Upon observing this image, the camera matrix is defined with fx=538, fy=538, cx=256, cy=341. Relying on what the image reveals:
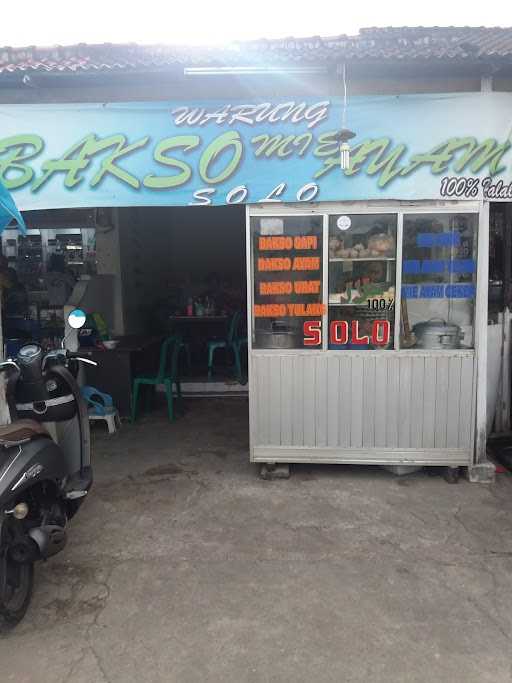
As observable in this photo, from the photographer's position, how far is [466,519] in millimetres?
3902

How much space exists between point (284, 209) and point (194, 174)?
78 centimetres

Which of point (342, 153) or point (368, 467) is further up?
point (342, 153)

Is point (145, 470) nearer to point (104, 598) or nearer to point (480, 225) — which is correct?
point (104, 598)

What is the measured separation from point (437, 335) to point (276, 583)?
245 cm

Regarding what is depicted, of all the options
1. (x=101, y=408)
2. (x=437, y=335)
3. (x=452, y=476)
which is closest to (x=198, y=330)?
(x=101, y=408)

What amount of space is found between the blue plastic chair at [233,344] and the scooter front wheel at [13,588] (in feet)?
16.8

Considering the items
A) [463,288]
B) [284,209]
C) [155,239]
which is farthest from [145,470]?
[155,239]

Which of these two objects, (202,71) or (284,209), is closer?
(202,71)

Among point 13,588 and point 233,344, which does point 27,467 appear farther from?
point 233,344

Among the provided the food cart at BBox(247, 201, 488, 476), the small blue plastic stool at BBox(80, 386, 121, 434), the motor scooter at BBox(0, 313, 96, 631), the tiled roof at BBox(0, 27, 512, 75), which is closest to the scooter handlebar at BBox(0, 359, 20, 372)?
the motor scooter at BBox(0, 313, 96, 631)

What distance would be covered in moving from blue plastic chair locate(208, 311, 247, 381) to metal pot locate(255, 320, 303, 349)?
3.35 m

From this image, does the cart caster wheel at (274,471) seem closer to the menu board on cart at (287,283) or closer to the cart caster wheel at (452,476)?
the menu board on cart at (287,283)

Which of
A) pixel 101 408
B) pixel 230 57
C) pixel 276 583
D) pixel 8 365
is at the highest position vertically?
pixel 230 57

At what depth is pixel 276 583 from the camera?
10.3 feet
